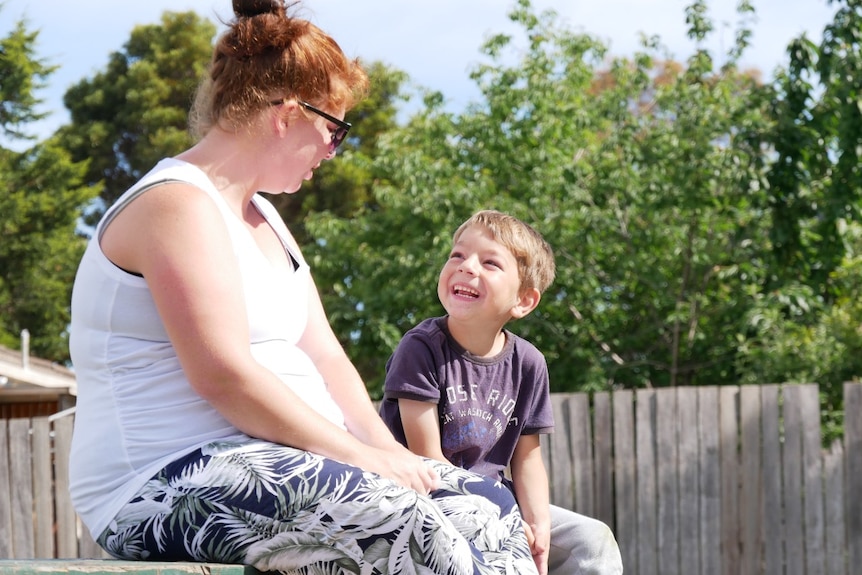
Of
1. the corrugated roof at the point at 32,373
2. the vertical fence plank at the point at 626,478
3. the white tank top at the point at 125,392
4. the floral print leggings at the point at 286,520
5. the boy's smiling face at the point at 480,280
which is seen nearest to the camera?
the floral print leggings at the point at 286,520

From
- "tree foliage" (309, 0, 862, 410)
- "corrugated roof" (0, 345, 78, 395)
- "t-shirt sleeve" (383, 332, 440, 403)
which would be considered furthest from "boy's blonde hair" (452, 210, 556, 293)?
"corrugated roof" (0, 345, 78, 395)

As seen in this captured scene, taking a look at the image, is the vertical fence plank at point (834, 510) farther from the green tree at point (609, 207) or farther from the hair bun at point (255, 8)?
the hair bun at point (255, 8)

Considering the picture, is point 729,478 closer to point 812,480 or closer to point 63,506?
point 812,480

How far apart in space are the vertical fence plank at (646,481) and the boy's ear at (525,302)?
3441mm

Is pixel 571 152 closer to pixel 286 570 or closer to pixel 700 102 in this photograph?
pixel 700 102

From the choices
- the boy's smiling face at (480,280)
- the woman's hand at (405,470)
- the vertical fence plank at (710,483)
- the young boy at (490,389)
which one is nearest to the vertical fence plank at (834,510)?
the vertical fence plank at (710,483)

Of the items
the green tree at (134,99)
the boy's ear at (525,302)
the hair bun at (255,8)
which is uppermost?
the green tree at (134,99)

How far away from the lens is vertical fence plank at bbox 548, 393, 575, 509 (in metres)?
6.32

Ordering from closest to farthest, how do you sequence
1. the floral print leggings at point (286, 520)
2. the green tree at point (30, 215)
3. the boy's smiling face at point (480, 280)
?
1. the floral print leggings at point (286, 520)
2. the boy's smiling face at point (480, 280)
3. the green tree at point (30, 215)

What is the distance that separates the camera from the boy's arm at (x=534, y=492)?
2.69 meters

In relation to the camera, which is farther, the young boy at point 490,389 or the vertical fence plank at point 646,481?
the vertical fence plank at point 646,481

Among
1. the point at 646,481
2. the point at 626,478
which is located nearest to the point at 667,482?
the point at 646,481

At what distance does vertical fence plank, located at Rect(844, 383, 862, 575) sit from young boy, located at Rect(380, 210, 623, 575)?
159 inches

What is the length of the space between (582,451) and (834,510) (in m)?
1.52
